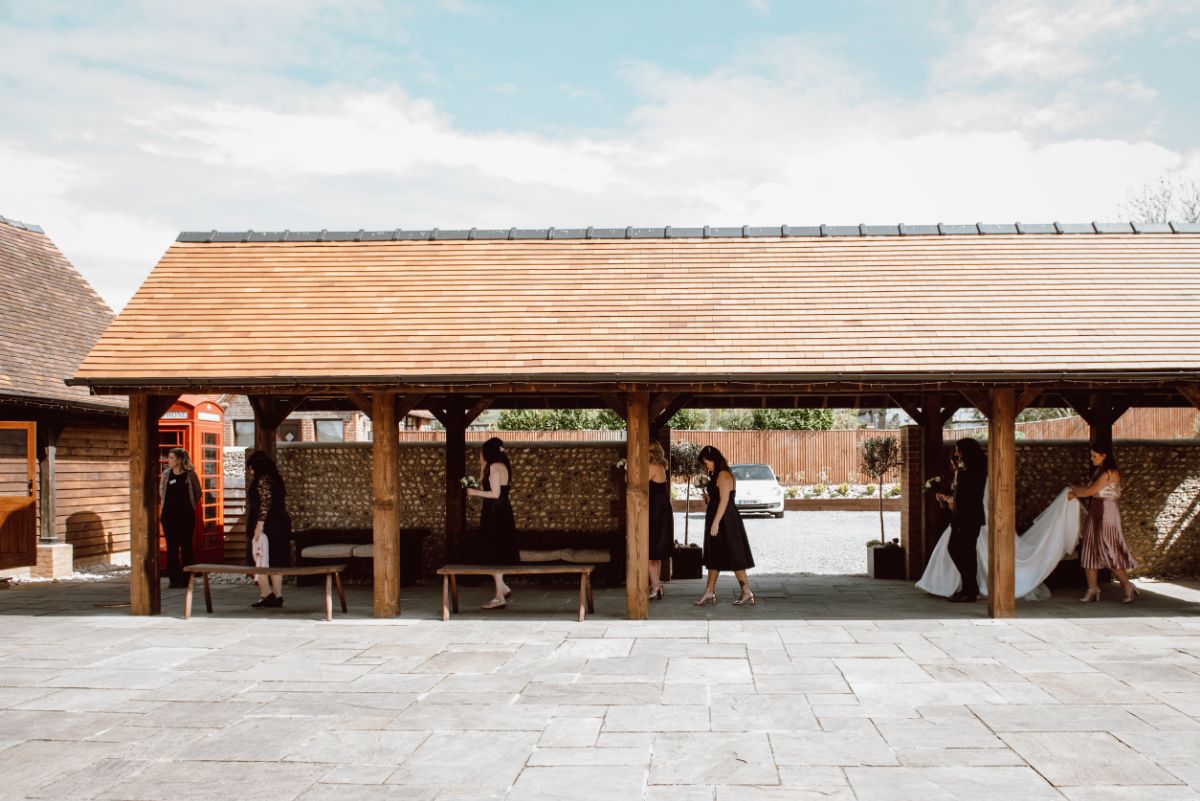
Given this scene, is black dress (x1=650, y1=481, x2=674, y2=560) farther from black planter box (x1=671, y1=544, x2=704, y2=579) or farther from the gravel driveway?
the gravel driveway

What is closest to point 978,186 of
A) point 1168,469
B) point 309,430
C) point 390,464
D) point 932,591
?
point 309,430

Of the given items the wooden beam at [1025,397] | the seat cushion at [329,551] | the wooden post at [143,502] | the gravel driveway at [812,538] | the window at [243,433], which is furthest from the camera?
the window at [243,433]

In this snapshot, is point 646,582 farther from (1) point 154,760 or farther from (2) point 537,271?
(1) point 154,760

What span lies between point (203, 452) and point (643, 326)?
781 centimetres

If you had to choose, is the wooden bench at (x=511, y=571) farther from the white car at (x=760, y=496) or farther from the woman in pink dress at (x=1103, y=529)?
the white car at (x=760, y=496)

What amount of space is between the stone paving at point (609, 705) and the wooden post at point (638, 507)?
1.11ft

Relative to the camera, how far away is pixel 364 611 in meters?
10.5

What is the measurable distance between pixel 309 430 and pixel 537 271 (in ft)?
84.3

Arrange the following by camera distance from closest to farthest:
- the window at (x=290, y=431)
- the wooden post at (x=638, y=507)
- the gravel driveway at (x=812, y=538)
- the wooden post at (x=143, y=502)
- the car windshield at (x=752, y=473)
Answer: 1. the wooden post at (x=638, y=507)
2. the wooden post at (x=143, y=502)
3. the gravel driveway at (x=812, y=538)
4. the car windshield at (x=752, y=473)
5. the window at (x=290, y=431)

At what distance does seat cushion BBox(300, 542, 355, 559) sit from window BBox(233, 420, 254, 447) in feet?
81.7

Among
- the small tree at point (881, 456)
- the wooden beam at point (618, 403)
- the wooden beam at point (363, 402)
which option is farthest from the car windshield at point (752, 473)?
the wooden beam at point (363, 402)

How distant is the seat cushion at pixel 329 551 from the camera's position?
1254 cm

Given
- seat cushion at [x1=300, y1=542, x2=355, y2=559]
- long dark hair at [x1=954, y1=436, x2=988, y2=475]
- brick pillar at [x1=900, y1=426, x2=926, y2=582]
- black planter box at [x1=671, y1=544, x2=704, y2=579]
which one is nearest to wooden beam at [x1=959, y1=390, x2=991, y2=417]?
long dark hair at [x1=954, y1=436, x2=988, y2=475]

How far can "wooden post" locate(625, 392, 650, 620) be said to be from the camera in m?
9.73
